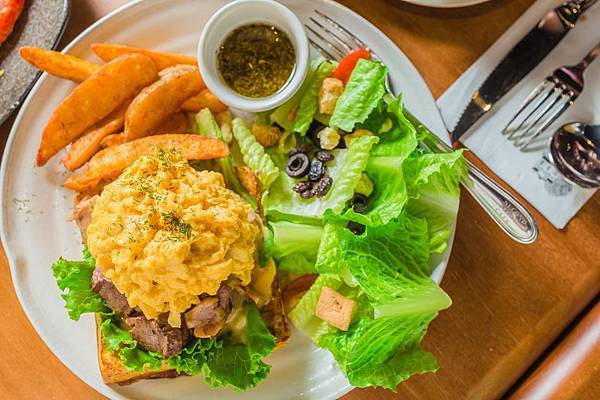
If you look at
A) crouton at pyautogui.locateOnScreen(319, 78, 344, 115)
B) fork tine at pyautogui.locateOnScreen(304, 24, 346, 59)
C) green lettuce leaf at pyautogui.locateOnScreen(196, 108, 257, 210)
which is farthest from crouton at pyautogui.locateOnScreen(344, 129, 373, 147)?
green lettuce leaf at pyautogui.locateOnScreen(196, 108, 257, 210)

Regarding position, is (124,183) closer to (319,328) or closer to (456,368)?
(319,328)

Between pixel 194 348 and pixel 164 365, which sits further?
pixel 164 365

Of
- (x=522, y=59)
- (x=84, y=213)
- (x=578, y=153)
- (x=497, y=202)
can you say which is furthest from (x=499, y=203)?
(x=84, y=213)

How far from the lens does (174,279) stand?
2.06 metres

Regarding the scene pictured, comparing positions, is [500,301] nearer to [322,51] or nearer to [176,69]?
[322,51]

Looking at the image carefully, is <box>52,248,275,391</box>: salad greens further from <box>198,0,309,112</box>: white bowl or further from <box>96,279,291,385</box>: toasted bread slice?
<box>198,0,309,112</box>: white bowl

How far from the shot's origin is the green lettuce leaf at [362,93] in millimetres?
2469

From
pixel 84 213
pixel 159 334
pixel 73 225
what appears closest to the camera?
pixel 159 334

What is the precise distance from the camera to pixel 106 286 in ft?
7.63

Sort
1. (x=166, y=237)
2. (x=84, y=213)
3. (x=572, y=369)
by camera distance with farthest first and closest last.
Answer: (x=84, y=213)
(x=572, y=369)
(x=166, y=237)

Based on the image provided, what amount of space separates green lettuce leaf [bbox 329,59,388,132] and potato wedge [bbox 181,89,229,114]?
0.50 m

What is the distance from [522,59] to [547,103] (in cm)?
21

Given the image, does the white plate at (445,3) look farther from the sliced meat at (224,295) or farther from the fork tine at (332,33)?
the sliced meat at (224,295)

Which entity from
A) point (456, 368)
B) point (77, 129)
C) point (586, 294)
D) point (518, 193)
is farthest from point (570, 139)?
point (77, 129)
